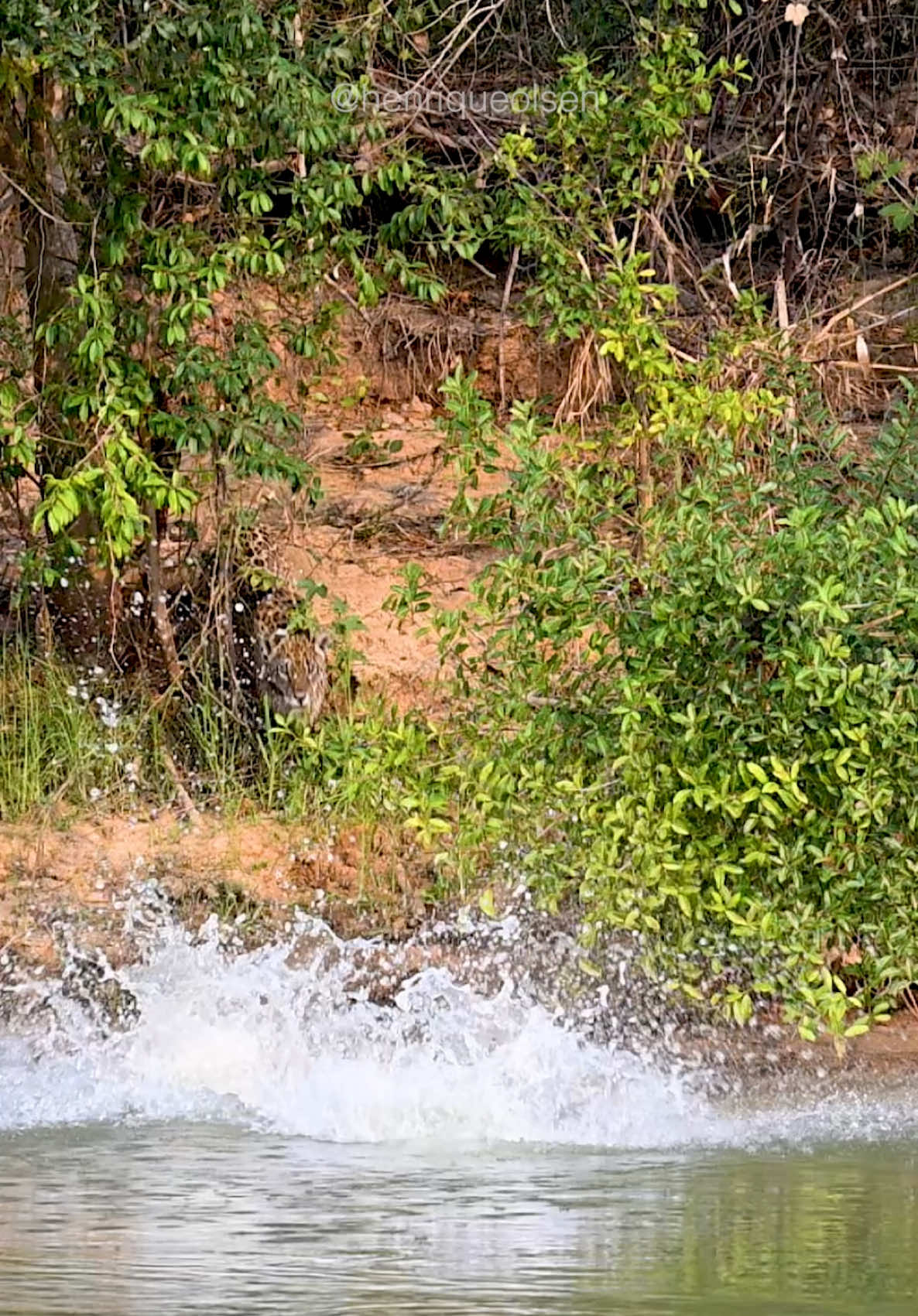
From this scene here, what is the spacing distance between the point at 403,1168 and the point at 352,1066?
3.65ft

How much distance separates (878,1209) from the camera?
514 cm

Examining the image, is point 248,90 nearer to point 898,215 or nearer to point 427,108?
point 427,108

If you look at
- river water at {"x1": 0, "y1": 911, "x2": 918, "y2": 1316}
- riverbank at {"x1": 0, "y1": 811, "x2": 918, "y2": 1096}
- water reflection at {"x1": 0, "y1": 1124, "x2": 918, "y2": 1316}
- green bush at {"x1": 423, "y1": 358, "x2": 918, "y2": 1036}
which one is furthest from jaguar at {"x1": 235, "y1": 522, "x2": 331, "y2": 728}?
water reflection at {"x1": 0, "y1": 1124, "x2": 918, "y2": 1316}

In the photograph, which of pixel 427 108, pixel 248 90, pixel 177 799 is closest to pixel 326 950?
pixel 177 799

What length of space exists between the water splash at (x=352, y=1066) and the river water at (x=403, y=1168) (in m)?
0.01

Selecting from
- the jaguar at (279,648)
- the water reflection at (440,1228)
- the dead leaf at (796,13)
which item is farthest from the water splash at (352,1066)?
the dead leaf at (796,13)

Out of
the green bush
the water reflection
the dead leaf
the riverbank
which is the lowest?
the riverbank

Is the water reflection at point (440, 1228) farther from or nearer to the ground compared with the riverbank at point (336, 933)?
farther from the ground

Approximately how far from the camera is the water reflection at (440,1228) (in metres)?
4.24

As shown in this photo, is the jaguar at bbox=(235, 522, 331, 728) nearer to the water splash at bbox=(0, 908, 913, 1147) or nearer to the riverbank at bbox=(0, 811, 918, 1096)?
the riverbank at bbox=(0, 811, 918, 1096)

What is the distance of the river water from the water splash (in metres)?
0.01

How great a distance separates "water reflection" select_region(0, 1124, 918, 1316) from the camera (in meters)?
4.24

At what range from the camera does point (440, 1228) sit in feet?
15.9

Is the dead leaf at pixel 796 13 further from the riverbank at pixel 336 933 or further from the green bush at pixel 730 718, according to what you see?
the riverbank at pixel 336 933
